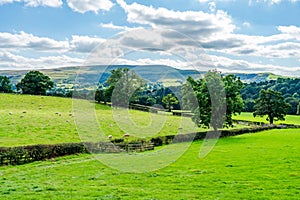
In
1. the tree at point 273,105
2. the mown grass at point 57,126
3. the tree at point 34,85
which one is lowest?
the mown grass at point 57,126

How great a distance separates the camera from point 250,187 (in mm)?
16906

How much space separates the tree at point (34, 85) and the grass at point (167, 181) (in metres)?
71.3

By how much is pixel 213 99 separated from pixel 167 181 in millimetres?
31687

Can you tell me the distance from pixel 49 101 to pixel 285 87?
130396mm

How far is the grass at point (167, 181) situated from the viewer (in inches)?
619

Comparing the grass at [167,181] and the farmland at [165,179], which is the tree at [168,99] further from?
the grass at [167,181]

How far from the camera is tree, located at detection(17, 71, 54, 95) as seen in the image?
3720 inches

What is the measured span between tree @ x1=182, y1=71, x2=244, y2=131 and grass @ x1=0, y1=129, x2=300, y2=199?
→ 913 inches

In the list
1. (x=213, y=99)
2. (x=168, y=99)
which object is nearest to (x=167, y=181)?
(x=168, y=99)

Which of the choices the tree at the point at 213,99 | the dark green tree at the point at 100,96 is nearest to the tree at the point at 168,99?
the tree at the point at 213,99

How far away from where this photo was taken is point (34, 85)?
94688mm

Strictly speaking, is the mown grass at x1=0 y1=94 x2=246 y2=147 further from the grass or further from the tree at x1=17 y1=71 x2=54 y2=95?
the tree at x1=17 y1=71 x2=54 y2=95

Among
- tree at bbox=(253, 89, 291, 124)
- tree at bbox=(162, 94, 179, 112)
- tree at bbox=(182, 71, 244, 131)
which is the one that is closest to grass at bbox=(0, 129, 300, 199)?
tree at bbox=(162, 94, 179, 112)

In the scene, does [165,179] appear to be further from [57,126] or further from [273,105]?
[273,105]
